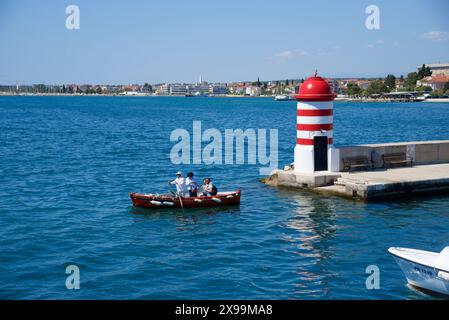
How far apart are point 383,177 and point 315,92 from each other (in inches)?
184

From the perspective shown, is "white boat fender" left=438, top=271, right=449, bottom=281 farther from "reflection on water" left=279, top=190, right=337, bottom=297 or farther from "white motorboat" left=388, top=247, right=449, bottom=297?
"reflection on water" left=279, top=190, right=337, bottom=297

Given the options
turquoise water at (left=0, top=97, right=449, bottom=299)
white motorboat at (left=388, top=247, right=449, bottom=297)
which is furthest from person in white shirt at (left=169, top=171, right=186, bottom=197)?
white motorboat at (left=388, top=247, right=449, bottom=297)

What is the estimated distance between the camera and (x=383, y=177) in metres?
23.9

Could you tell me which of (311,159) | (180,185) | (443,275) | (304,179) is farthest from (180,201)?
(443,275)

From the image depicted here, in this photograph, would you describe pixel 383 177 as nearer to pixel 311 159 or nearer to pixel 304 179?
pixel 311 159

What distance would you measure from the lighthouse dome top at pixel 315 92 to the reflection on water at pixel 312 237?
421cm

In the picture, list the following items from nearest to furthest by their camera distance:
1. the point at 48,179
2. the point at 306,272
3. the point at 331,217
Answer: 1. the point at 306,272
2. the point at 331,217
3. the point at 48,179

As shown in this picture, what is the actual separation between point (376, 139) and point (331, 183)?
34.6 metres

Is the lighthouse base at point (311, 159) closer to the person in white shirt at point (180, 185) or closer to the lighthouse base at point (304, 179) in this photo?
the lighthouse base at point (304, 179)

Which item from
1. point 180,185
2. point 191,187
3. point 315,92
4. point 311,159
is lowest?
point 191,187

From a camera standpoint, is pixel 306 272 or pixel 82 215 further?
pixel 82 215

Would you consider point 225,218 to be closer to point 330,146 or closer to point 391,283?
point 330,146
